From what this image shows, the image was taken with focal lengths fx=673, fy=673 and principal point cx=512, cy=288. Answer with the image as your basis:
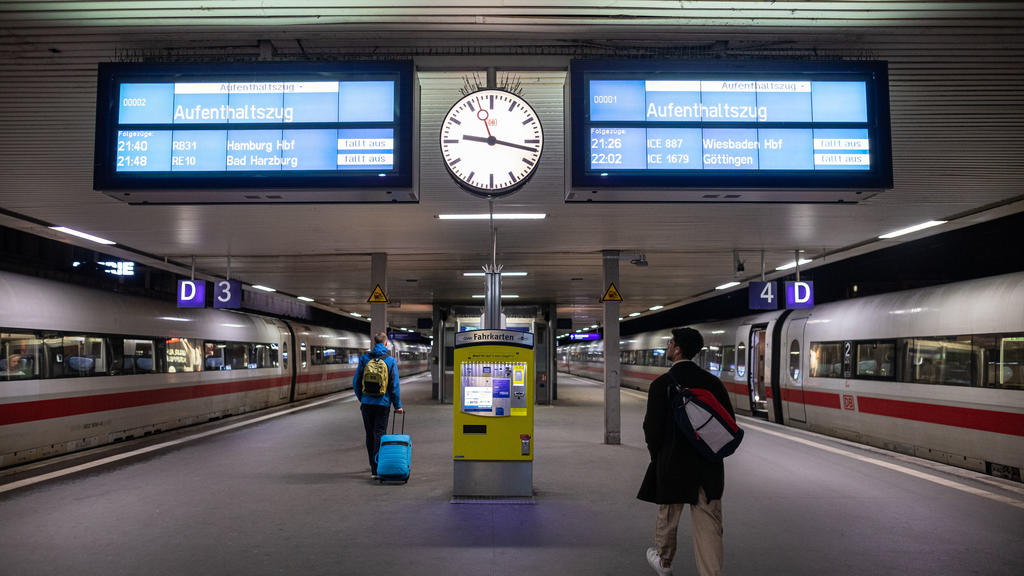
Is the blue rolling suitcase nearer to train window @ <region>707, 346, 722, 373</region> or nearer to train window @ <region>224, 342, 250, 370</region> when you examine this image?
train window @ <region>224, 342, 250, 370</region>

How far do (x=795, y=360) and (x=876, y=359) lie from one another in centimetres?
326

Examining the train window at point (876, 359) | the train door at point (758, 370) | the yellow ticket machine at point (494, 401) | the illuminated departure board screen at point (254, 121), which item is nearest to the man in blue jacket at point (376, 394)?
the yellow ticket machine at point (494, 401)

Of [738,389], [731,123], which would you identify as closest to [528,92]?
[731,123]

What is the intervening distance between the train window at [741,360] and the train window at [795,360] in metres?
2.90

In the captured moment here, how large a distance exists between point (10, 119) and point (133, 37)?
2.29m

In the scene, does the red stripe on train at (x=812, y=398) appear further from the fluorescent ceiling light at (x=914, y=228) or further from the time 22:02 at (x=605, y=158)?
the time 22:02 at (x=605, y=158)

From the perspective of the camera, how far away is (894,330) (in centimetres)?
1116

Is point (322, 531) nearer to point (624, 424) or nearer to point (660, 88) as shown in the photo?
point (660, 88)

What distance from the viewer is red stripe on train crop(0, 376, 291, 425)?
9377 mm

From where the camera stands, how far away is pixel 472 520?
21.2 feet

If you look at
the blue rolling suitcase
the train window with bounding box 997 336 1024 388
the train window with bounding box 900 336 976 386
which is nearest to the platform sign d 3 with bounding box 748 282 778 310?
the train window with bounding box 900 336 976 386

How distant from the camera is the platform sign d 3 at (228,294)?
14.2 metres

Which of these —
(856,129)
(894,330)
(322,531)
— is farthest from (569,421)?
(856,129)

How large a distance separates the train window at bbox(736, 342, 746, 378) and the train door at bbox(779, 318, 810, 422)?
7.85ft
